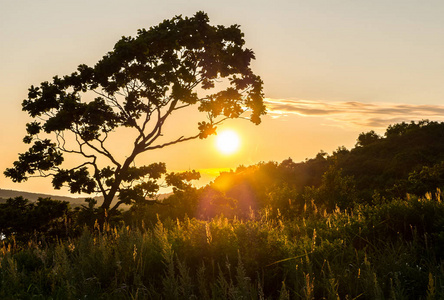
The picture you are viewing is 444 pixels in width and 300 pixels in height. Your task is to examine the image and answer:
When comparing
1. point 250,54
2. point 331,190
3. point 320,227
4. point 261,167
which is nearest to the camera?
point 320,227

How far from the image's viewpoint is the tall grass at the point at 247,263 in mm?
5922

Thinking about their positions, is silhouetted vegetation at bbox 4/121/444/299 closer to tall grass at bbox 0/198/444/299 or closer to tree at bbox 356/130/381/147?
tall grass at bbox 0/198/444/299

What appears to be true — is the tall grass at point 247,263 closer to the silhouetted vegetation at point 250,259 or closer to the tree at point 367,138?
the silhouetted vegetation at point 250,259

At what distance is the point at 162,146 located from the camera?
1870 cm

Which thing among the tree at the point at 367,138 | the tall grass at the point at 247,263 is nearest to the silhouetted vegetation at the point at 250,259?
the tall grass at the point at 247,263

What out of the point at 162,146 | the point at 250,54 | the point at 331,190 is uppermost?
the point at 250,54

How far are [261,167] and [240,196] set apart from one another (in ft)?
22.4

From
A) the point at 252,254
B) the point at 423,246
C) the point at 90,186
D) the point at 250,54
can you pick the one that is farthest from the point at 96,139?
the point at 423,246

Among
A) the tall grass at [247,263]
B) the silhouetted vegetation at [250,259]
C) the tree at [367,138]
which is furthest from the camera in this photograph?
the tree at [367,138]

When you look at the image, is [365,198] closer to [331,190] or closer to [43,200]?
[331,190]

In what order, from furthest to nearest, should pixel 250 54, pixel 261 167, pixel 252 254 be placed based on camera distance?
1. pixel 261 167
2. pixel 250 54
3. pixel 252 254

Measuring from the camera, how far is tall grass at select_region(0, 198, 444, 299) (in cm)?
592

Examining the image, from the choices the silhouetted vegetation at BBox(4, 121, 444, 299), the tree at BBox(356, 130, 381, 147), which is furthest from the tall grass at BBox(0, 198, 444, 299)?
the tree at BBox(356, 130, 381, 147)

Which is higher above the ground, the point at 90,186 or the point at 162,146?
the point at 162,146
